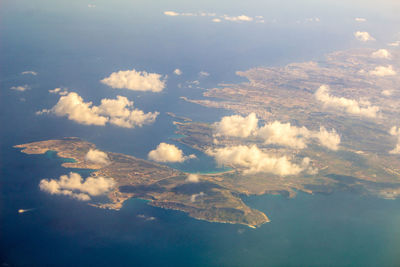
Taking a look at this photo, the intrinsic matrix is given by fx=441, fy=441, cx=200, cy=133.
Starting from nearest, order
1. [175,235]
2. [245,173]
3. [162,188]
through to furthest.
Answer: [175,235]
[162,188]
[245,173]

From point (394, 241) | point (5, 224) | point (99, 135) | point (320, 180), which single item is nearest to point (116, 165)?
point (99, 135)

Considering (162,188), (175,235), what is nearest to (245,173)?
(162,188)

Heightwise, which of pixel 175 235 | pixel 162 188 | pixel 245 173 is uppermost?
pixel 245 173

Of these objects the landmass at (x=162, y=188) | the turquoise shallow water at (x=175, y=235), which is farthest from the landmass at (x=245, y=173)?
the turquoise shallow water at (x=175, y=235)

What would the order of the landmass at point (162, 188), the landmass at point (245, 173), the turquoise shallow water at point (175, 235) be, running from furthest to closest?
the landmass at point (245, 173)
the landmass at point (162, 188)
the turquoise shallow water at point (175, 235)

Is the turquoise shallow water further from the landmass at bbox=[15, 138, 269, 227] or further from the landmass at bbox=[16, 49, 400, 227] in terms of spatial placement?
the landmass at bbox=[16, 49, 400, 227]

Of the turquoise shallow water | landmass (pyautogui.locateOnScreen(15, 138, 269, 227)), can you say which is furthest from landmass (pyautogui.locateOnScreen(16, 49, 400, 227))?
the turquoise shallow water

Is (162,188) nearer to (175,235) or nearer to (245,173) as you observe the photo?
(175,235)

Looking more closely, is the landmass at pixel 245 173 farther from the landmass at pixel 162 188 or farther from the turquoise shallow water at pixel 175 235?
the turquoise shallow water at pixel 175 235

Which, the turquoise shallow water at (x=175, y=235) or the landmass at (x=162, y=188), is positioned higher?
the landmass at (x=162, y=188)

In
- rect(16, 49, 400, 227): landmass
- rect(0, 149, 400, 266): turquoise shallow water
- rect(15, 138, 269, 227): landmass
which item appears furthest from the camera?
rect(16, 49, 400, 227): landmass

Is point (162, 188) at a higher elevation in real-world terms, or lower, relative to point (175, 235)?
higher
